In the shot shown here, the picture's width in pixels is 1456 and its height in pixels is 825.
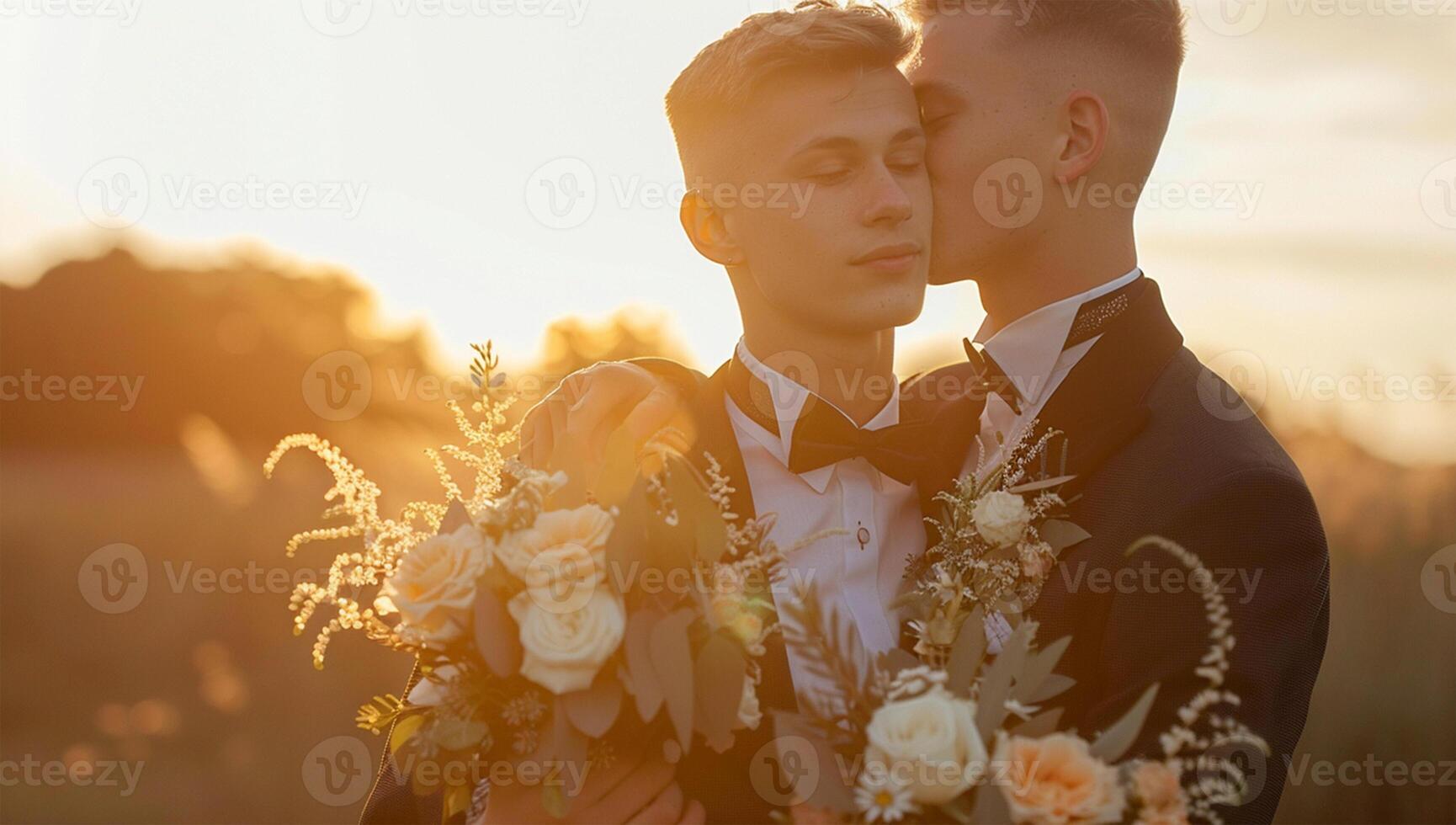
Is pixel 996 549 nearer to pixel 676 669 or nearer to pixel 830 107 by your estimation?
pixel 676 669

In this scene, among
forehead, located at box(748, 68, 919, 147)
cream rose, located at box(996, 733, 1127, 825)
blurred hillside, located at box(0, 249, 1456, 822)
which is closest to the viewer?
cream rose, located at box(996, 733, 1127, 825)

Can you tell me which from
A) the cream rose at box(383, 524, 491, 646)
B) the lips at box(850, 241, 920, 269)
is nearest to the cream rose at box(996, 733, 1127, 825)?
the cream rose at box(383, 524, 491, 646)

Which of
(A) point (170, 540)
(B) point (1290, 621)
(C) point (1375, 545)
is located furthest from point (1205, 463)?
(A) point (170, 540)

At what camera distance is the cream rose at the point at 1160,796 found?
218 centimetres

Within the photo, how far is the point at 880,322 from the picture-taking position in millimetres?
3520

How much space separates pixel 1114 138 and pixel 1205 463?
4.02ft

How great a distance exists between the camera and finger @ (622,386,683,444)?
3391 mm

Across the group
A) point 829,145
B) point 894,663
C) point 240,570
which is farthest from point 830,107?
point 240,570

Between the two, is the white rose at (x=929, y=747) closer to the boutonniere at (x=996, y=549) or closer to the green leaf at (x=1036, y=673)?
the green leaf at (x=1036, y=673)

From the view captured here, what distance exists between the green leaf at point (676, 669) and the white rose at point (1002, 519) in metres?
0.93

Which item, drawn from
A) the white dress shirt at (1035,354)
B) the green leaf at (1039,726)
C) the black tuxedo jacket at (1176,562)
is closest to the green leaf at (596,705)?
the green leaf at (1039,726)

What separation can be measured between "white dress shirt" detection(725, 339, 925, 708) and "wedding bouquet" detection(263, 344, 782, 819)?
2.00ft

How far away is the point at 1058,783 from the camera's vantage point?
2.17 meters

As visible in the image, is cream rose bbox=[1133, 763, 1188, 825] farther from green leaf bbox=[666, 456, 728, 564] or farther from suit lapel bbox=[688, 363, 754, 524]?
suit lapel bbox=[688, 363, 754, 524]
